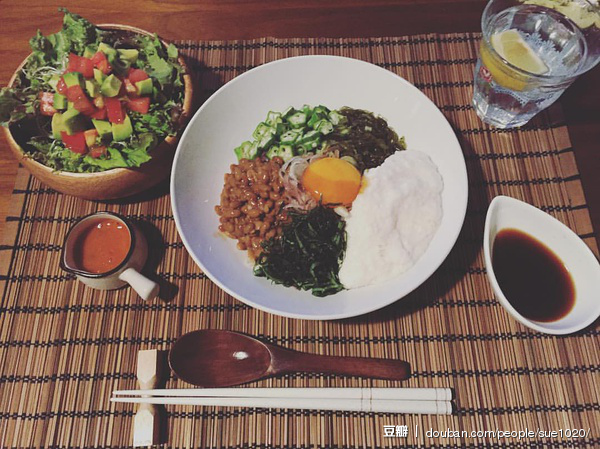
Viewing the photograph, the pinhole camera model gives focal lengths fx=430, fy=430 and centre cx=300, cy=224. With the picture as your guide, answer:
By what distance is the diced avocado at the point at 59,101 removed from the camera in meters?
2.31

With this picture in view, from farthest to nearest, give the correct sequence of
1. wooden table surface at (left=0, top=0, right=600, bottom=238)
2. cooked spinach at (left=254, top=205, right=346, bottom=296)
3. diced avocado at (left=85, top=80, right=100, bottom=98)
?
wooden table surface at (left=0, top=0, right=600, bottom=238), cooked spinach at (left=254, top=205, right=346, bottom=296), diced avocado at (left=85, top=80, right=100, bottom=98)

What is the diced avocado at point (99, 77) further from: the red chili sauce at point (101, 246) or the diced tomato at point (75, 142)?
the red chili sauce at point (101, 246)

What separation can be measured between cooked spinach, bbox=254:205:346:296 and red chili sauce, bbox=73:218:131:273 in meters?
0.75

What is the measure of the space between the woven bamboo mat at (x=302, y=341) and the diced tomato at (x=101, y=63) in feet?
2.67

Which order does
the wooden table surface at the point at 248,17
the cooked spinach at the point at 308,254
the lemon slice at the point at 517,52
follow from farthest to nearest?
the wooden table surface at the point at 248,17, the lemon slice at the point at 517,52, the cooked spinach at the point at 308,254

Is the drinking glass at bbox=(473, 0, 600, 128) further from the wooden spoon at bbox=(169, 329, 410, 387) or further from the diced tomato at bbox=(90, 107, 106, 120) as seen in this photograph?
the diced tomato at bbox=(90, 107, 106, 120)

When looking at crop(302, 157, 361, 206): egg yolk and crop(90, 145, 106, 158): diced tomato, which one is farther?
crop(302, 157, 361, 206): egg yolk

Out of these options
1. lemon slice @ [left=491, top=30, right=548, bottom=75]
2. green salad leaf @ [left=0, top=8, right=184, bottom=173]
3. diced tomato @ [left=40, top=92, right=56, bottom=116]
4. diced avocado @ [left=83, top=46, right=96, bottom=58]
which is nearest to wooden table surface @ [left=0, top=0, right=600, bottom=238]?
lemon slice @ [left=491, top=30, right=548, bottom=75]

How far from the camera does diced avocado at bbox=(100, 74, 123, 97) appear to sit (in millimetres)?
2283

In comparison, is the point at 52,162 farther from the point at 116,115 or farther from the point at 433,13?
the point at 433,13

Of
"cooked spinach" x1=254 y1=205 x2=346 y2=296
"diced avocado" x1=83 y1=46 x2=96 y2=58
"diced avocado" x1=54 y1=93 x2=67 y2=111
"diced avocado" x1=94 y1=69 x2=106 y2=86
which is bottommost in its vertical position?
"cooked spinach" x1=254 y1=205 x2=346 y2=296

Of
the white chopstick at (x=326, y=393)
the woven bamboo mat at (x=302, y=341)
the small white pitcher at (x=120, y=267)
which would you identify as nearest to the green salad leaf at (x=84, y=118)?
the small white pitcher at (x=120, y=267)

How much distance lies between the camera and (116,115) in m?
2.36

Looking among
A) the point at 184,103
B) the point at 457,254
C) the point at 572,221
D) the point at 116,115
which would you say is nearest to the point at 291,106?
the point at 184,103
